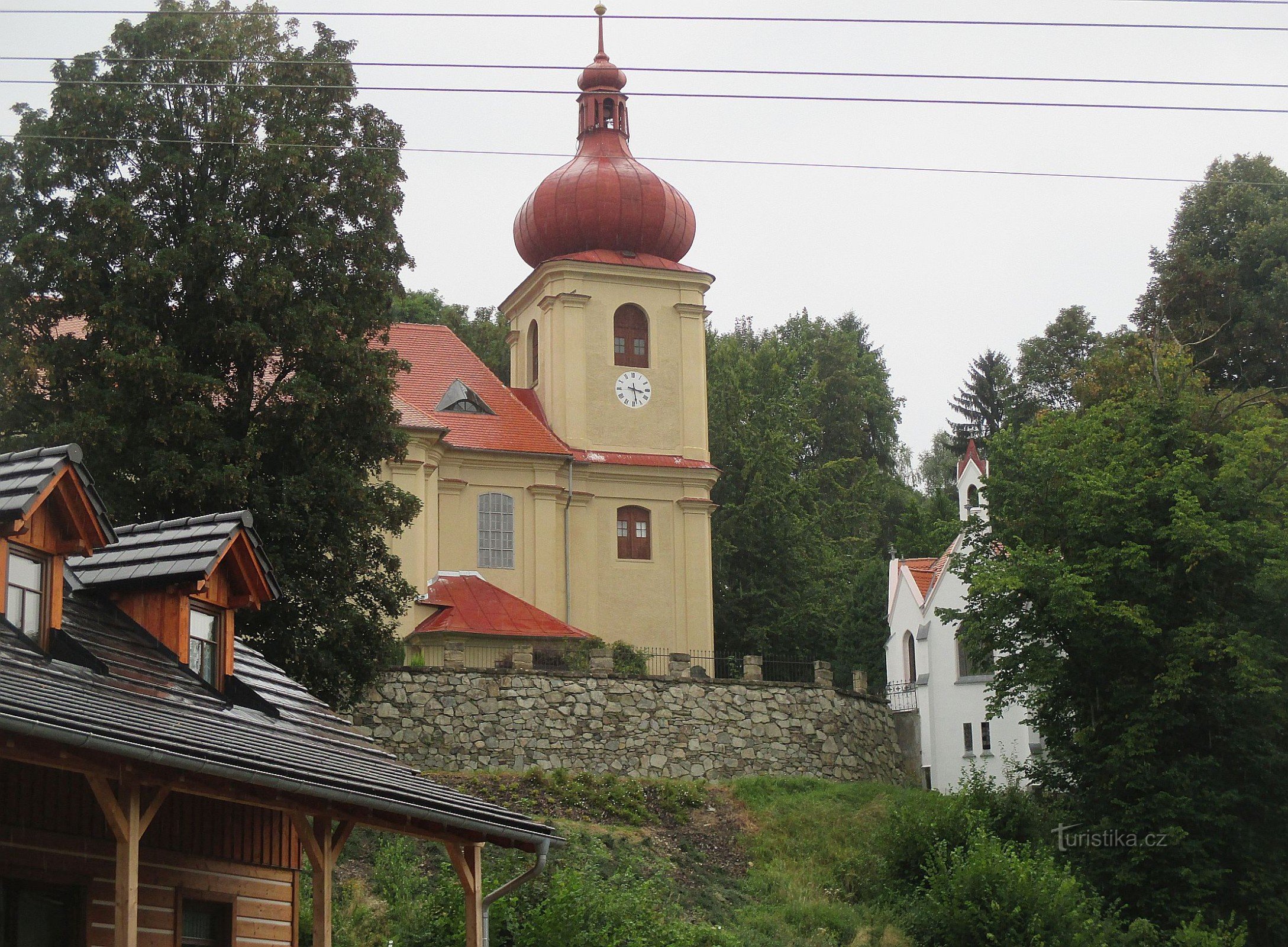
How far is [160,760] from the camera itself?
37.4 feet

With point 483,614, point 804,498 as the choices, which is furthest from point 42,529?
point 804,498

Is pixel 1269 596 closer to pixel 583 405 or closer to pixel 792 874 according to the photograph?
pixel 792 874

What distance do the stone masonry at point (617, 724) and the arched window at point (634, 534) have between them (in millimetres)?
8520

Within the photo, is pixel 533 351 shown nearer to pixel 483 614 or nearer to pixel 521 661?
pixel 483 614

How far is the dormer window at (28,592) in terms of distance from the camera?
14.4m

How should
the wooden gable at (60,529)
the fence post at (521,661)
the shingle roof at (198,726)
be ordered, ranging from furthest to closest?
the fence post at (521,661)
the wooden gable at (60,529)
the shingle roof at (198,726)

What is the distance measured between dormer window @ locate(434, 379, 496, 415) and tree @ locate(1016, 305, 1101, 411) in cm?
2508

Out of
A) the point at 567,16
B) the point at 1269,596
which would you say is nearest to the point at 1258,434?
the point at 1269,596

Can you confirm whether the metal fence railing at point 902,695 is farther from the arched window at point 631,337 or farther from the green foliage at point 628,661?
the arched window at point 631,337

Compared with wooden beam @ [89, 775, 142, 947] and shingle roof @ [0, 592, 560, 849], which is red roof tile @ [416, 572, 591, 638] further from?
wooden beam @ [89, 775, 142, 947]

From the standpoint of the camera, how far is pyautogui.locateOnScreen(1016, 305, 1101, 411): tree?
2507 inches

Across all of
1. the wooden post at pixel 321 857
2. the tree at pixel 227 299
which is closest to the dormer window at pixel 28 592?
the wooden post at pixel 321 857

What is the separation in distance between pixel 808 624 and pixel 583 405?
12.0m

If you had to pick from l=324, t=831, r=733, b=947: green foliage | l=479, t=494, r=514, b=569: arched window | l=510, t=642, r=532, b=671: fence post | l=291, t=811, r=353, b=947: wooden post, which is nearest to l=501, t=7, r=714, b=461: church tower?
l=479, t=494, r=514, b=569: arched window
